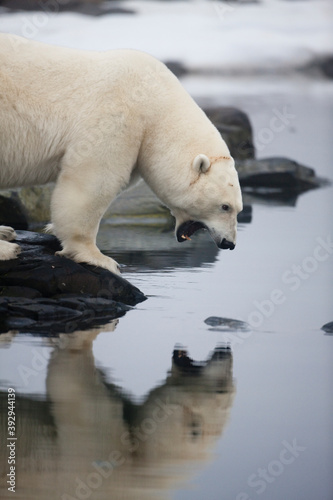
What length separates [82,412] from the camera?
4547 millimetres

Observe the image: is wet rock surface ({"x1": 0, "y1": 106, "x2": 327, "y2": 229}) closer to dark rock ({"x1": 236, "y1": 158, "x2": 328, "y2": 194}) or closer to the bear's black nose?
dark rock ({"x1": 236, "y1": 158, "x2": 328, "y2": 194})

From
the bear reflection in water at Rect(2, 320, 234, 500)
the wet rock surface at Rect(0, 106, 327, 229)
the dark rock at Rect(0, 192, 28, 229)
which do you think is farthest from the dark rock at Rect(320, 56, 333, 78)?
the bear reflection in water at Rect(2, 320, 234, 500)

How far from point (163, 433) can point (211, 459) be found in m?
0.34

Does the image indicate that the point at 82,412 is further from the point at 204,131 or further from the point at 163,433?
the point at 204,131

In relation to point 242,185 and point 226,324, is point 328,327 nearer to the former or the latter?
point 226,324

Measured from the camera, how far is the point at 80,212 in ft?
21.5

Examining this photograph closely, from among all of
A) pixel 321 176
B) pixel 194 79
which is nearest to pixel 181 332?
pixel 321 176

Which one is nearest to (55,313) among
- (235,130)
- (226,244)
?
(226,244)

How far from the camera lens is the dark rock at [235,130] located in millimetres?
16203

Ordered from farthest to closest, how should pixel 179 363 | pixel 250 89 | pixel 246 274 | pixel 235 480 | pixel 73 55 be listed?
pixel 250 89 → pixel 246 274 → pixel 73 55 → pixel 179 363 → pixel 235 480

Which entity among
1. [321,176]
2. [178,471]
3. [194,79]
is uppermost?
[194,79]

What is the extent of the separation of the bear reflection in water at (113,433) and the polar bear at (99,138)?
1581 millimetres

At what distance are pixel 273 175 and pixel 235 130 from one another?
1.60 m

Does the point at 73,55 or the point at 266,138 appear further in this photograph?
the point at 266,138
